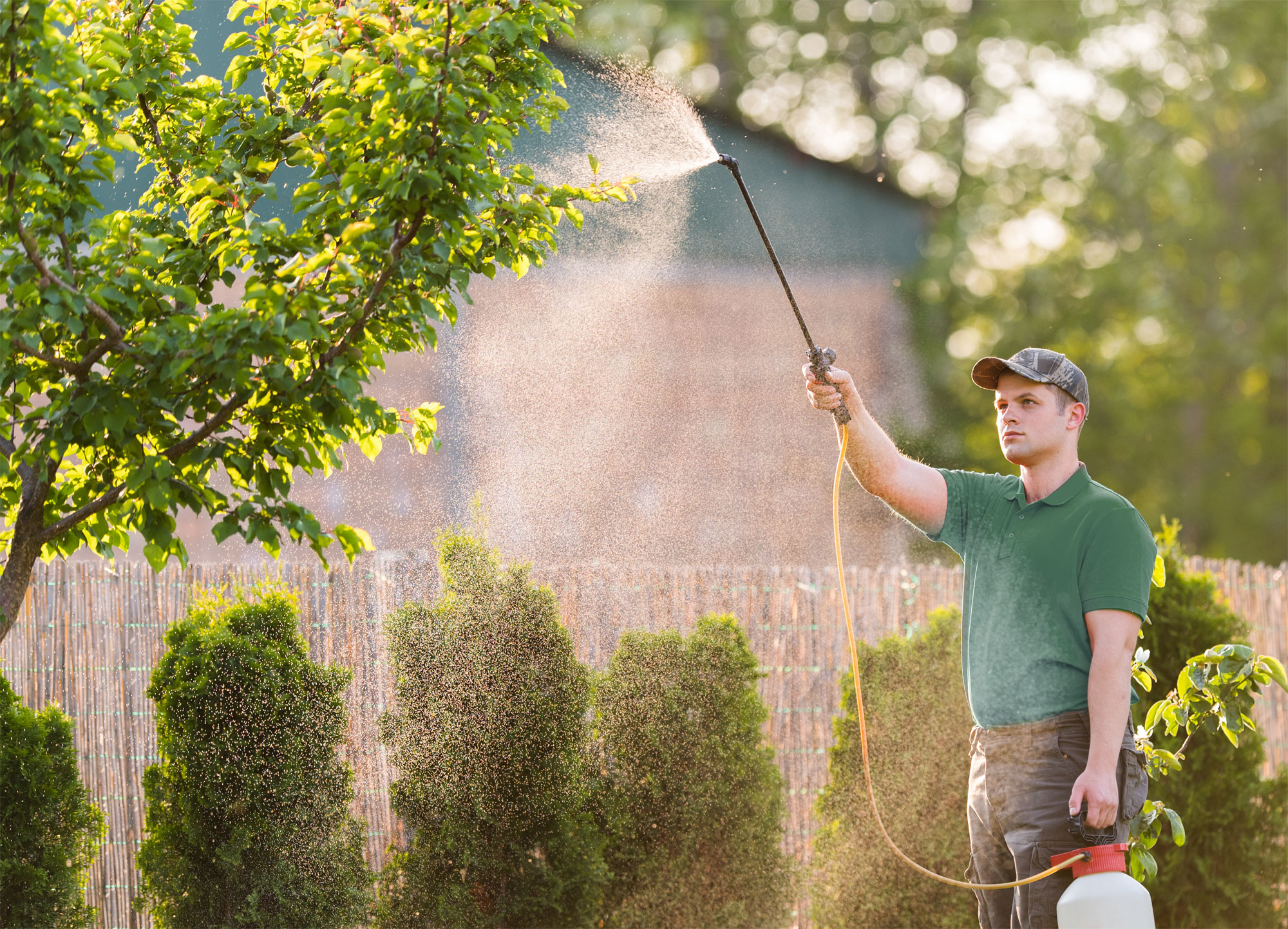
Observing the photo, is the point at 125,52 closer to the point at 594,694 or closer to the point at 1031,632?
the point at 1031,632

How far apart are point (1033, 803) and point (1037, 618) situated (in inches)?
18.3

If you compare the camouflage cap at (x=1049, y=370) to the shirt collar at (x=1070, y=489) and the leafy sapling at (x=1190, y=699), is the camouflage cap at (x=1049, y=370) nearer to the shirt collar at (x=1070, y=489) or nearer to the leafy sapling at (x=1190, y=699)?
the shirt collar at (x=1070, y=489)

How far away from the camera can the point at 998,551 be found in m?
2.95

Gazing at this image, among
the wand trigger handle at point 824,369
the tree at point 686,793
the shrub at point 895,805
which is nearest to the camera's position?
the wand trigger handle at point 824,369

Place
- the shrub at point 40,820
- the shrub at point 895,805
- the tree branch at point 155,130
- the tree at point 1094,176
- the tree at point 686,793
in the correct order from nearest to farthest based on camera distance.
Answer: the tree branch at point 155,130
the shrub at point 40,820
the tree at point 686,793
the shrub at point 895,805
the tree at point 1094,176

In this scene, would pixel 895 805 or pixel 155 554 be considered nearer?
pixel 155 554

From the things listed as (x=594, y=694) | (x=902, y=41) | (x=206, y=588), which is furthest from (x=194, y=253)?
(x=902, y=41)

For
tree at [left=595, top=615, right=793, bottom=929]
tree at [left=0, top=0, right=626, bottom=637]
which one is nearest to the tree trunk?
tree at [left=0, top=0, right=626, bottom=637]

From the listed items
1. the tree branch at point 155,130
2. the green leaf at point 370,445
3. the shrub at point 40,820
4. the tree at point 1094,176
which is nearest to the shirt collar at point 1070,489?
the green leaf at point 370,445

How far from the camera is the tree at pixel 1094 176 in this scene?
15.4 m

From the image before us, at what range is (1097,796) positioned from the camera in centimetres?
259

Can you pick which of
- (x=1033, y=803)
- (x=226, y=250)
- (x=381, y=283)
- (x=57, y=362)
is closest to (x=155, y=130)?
(x=226, y=250)

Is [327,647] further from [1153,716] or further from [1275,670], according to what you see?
[1275,670]

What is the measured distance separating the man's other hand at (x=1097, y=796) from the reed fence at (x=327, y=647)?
8.82 feet
